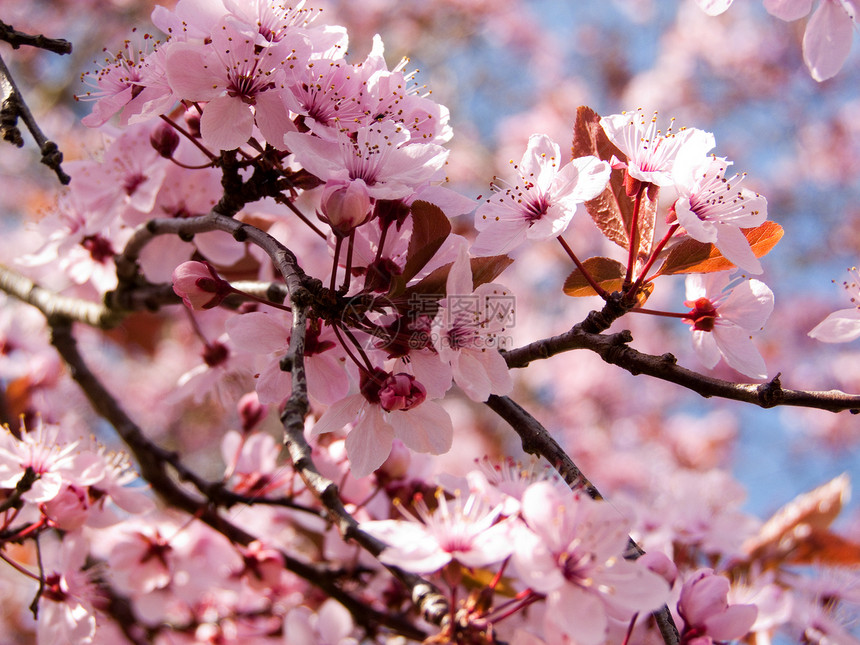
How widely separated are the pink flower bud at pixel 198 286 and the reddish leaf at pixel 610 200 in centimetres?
63

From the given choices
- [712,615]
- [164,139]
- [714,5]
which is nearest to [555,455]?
[712,615]

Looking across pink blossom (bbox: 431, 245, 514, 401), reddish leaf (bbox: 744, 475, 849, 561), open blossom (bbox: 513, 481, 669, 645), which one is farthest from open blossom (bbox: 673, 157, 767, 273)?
reddish leaf (bbox: 744, 475, 849, 561)

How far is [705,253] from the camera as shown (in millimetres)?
1091

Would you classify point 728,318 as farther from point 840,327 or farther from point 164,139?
point 164,139

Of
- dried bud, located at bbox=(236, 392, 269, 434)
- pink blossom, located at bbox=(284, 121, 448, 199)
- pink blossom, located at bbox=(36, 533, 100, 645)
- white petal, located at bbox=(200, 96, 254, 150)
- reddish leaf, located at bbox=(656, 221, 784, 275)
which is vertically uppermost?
reddish leaf, located at bbox=(656, 221, 784, 275)

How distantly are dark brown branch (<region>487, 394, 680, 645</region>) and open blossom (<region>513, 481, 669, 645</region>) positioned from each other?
10 centimetres

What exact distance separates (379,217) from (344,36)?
330mm

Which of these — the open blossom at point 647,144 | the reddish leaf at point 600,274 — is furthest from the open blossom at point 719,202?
the reddish leaf at point 600,274

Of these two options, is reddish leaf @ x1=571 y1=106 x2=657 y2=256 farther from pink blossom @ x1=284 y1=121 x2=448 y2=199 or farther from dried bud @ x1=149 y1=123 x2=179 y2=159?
dried bud @ x1=149 y1=123 x2=179 y2=159

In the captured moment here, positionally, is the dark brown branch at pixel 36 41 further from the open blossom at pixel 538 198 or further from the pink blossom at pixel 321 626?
the pink blossom at pixel 321 626

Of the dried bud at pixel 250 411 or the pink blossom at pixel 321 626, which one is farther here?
the dried bud at pixel 250 411

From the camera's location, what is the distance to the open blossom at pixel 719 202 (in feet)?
3.41

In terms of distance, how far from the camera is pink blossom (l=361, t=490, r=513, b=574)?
0.85 meters

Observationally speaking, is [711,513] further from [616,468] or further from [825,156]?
[825,156]
